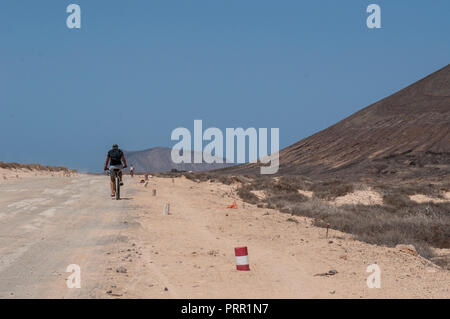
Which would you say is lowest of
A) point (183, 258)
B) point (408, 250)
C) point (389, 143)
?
point (408, 250)

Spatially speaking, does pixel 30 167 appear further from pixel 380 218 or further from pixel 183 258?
pixel 183 258

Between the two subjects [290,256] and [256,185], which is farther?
[256,185]

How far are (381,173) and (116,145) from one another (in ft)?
182

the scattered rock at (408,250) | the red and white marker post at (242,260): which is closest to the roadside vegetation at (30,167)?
the scattered rock at (408,250)

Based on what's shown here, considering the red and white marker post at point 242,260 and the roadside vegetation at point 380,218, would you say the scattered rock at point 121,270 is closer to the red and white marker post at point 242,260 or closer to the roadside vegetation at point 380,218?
the red and white marker post at point 242,260

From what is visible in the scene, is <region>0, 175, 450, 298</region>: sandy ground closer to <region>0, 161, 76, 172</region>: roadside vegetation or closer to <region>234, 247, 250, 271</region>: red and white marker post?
<region>234, 247, 250, 271</region>: red and white marker post

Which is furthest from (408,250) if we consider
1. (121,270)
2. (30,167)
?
(30,167)

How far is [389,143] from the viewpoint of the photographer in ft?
277

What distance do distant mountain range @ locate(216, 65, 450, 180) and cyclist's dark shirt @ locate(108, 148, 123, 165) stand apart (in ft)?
Result: 153

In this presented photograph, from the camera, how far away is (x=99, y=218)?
15414 mm

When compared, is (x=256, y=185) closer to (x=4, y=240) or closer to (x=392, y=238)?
(x=392, y=238)

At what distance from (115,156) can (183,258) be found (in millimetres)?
11214

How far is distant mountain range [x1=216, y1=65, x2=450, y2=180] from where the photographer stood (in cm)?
7319
